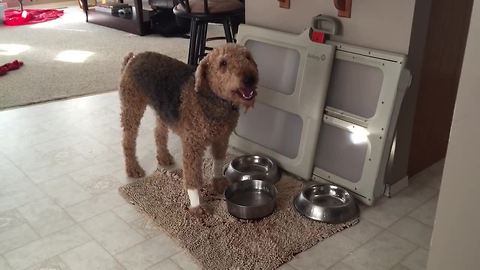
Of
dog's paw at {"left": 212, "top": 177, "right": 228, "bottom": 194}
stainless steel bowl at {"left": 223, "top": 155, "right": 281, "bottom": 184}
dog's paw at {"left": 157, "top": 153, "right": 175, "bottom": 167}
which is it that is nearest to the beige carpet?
dog's paw at {"left": 157, "top": 153, "right": 175, "bottom": 167}

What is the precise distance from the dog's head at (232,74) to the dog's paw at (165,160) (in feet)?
2.23

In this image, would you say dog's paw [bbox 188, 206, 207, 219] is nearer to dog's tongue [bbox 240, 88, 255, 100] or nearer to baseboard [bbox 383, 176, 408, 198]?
dog's tongue [bbox 240, 88, 255, 100]

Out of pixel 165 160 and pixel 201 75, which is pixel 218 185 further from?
pixel 201 75

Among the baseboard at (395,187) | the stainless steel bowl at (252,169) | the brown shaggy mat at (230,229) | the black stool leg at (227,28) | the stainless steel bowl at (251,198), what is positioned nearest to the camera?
the brown shaggy mat at (230,229)

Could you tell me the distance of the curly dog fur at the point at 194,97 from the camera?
5.45 ft

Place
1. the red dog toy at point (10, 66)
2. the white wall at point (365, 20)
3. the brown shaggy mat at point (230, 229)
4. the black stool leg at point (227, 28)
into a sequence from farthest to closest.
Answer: the red dog toy at point (10, 66), the black stool leg at point (227, 28), the white wall at point (365, 20), the brown shaggy mat at point (230, 229)

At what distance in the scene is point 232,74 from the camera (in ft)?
5.38

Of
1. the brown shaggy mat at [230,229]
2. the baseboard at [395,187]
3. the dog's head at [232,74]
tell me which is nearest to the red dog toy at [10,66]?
the brown shaggy mat at [230,229]

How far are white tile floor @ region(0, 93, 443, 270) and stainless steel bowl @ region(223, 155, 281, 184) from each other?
1.25 feet

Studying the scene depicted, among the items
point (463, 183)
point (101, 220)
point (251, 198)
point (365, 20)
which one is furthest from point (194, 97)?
point (463, 183)

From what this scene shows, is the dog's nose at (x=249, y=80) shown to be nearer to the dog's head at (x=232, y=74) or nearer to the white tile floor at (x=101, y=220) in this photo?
the dog's head at (x=232, y=74)

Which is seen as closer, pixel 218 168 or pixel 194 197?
pixel 194 197

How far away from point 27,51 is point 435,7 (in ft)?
12.9

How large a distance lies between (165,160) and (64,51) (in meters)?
2.79
